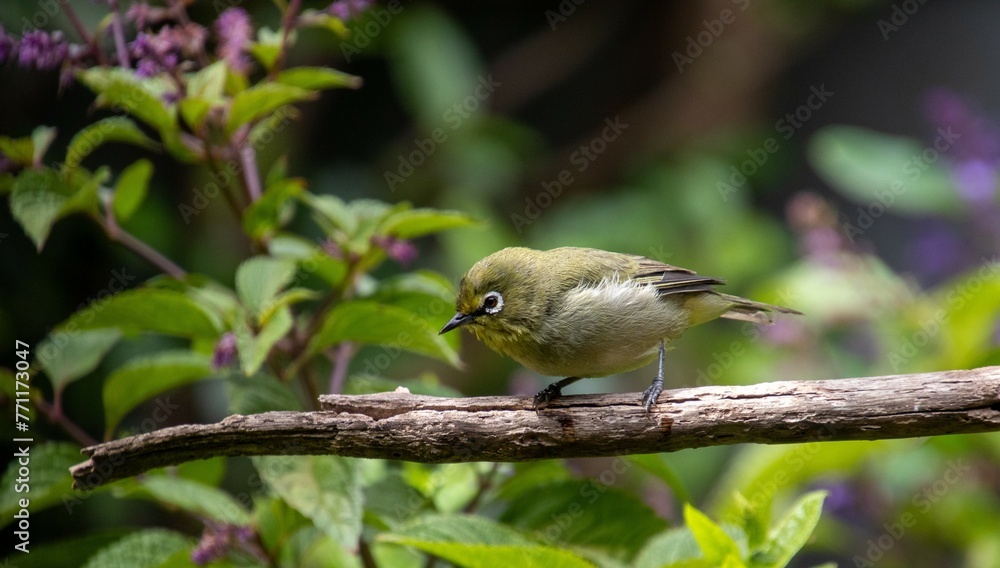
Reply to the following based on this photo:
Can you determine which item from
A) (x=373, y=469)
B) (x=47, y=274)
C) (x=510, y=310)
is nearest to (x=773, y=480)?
(x=510, y=310)

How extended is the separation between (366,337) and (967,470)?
3497 mm

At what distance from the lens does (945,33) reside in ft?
27.5

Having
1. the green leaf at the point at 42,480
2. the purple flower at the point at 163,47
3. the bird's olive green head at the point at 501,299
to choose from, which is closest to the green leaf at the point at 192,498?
the green leaf at the point at 42,480

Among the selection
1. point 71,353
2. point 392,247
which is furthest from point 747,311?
point 71,353

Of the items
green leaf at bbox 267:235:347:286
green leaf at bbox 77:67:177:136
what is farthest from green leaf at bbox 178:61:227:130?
green leaf at bbox 267:235:347:286

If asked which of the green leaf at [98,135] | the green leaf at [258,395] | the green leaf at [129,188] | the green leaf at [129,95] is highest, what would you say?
the green leaf at [129,95]

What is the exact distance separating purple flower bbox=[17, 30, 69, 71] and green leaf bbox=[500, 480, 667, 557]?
6.75 feet

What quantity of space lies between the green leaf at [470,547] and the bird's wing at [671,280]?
51.5 inches

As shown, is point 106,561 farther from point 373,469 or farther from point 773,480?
point 773,480

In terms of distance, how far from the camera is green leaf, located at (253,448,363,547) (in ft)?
7.97

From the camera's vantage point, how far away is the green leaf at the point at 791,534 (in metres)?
2.38

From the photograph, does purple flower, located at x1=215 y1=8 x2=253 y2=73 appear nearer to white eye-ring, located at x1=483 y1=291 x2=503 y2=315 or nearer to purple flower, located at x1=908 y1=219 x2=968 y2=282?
white eye-ring, located at x1=483 y1=291 x2=503 y2=315

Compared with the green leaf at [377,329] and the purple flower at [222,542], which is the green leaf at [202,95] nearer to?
the green leaf at [377,329]

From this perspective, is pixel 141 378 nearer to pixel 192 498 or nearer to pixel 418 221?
pixel 192 498
